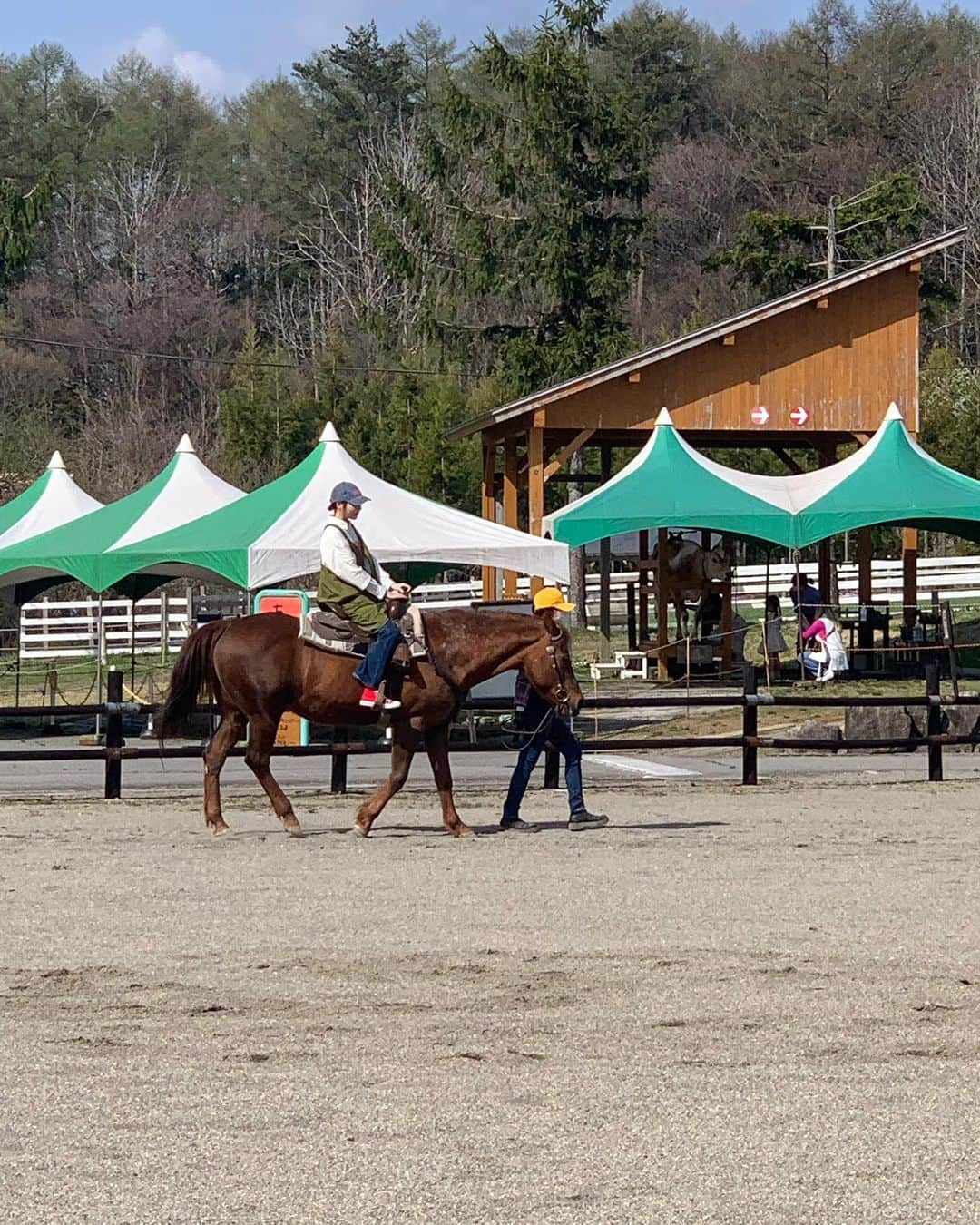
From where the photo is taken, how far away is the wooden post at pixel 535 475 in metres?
31.7

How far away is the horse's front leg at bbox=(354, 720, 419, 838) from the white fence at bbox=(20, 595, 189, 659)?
25617 millimetres

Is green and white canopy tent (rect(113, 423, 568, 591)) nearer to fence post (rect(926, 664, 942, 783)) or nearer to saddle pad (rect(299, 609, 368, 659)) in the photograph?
fence post (rect(926, 664, 942, 783))

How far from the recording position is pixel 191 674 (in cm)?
1424

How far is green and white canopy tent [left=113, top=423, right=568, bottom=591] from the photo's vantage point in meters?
20.9

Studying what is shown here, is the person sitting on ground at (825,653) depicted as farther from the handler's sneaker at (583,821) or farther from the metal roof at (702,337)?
the handler's sneaker at (583,821)

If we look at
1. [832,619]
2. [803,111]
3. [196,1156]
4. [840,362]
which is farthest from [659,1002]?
[803,111]

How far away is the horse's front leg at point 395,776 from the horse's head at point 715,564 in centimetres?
1824

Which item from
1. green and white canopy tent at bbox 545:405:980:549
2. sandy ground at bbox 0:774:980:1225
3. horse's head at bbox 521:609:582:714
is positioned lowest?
sandy ground at bbox 0:774:980:1225

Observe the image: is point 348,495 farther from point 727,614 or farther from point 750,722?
point 727,614

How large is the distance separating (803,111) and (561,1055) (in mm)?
67716

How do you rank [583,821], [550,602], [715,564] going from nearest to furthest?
[550,602] → [583,821] → [715,564]

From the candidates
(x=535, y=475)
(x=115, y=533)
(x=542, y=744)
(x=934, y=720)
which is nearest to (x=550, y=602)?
(x=542, y=744)

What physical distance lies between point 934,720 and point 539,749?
5.23m

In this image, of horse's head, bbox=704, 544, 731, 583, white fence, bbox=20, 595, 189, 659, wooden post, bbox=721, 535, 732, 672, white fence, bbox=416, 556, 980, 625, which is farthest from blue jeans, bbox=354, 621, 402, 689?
white fence, bbox=416, 556, 980, 625
